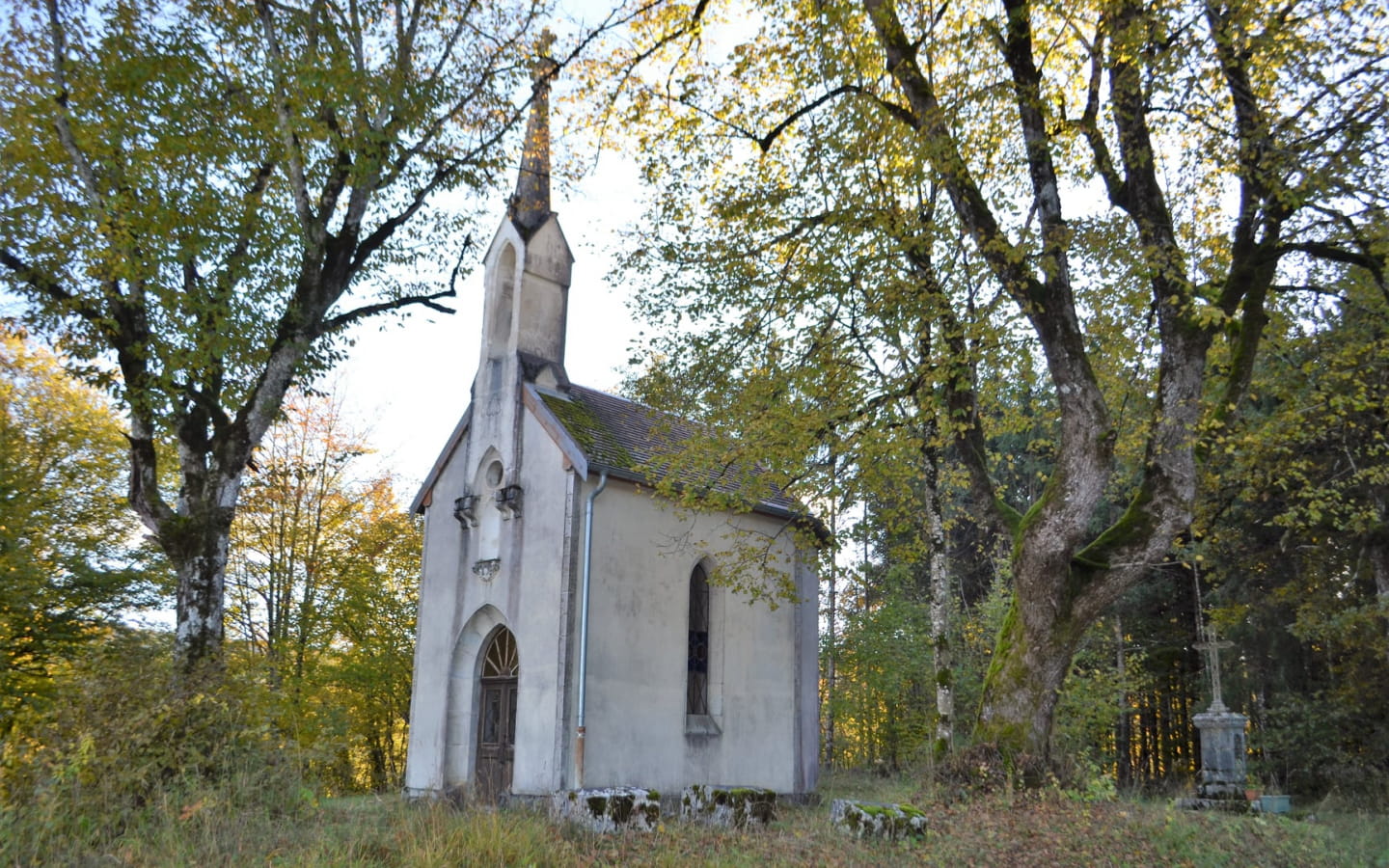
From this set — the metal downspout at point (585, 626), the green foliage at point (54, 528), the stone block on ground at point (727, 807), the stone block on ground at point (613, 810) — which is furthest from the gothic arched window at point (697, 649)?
the green foliage at point (54, 528)

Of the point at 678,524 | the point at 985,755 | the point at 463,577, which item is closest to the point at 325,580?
the point at 463,577

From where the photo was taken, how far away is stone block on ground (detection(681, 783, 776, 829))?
12172mm

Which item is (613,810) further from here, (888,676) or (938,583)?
(888,676)

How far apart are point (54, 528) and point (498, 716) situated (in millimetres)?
11997

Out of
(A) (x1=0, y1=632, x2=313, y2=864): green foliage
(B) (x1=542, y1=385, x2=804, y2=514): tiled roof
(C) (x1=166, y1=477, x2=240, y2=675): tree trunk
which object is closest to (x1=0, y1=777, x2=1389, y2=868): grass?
(A) (x1=0, y1=632, x2=313, y2=864): green foliage

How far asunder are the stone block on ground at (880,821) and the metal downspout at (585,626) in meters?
6.11

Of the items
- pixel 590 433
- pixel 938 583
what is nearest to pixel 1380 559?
pixel 938 583

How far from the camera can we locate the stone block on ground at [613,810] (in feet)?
35.6

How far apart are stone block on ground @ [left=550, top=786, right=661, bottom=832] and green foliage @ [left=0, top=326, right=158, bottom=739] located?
1218 centimetres

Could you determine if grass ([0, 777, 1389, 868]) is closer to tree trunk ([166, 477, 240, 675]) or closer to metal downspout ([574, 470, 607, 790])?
tree trunk ([166, 477, 240, 675])

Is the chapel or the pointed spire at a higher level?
the pointed spire

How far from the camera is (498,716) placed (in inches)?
708

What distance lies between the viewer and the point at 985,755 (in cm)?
1053

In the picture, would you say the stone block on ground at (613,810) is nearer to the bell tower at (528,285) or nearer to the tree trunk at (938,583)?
the tree trunk at (938,583)
